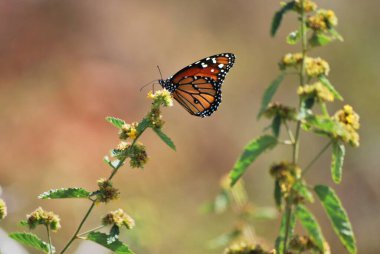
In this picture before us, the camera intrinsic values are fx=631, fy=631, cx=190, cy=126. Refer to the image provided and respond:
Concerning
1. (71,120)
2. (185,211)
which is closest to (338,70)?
(185,211)

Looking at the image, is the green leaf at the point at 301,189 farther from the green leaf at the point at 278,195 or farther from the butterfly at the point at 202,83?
the butterfly at the point at 202,83

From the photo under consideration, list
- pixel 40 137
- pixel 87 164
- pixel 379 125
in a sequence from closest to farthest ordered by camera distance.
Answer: pixel 379 125 → pixel 87 164 → pixel 40 137

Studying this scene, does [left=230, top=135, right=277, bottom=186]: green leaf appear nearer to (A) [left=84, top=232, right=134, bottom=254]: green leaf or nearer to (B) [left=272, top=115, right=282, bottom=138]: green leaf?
(B) [left=272, top=115, right=282, bottom=138]: green leaf

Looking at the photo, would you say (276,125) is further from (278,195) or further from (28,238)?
(28,238)

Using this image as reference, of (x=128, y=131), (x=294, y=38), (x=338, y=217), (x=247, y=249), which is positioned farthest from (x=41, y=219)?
(x=294, y=38)

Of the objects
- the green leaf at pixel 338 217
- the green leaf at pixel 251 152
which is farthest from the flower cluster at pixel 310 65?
the green leaf at pixel 338 217

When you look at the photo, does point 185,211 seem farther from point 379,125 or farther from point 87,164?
point 379,125
